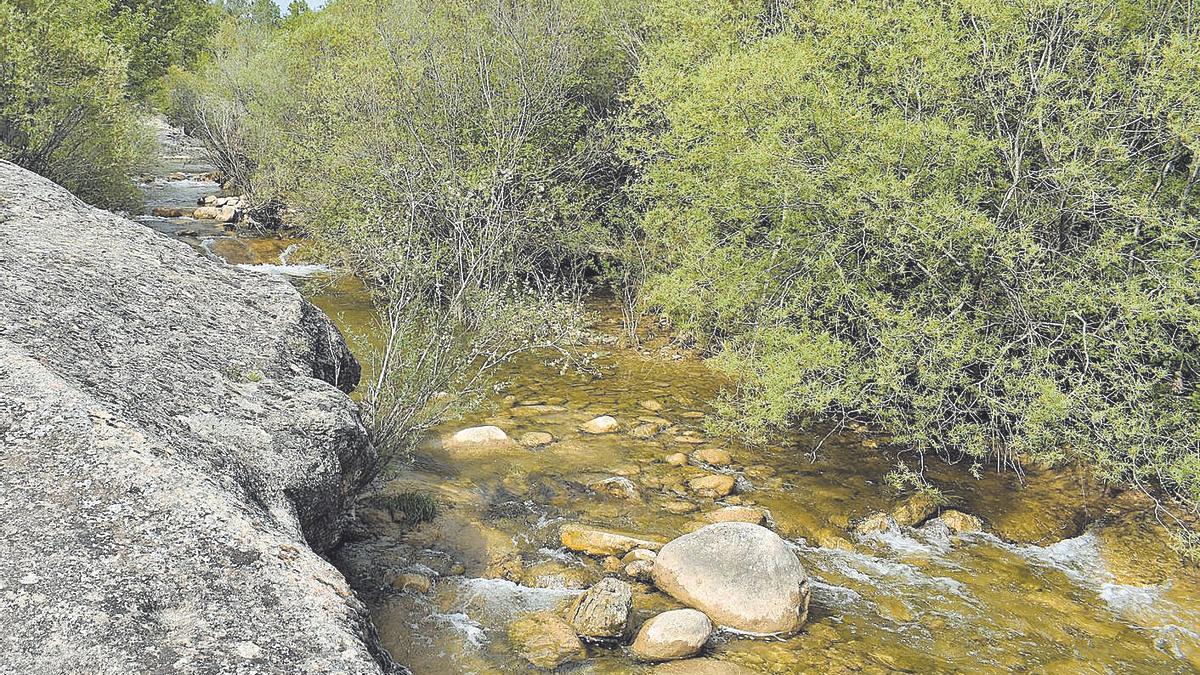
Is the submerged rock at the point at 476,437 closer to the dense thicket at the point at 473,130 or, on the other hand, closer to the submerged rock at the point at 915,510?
the dense thicket at the point at 473,130

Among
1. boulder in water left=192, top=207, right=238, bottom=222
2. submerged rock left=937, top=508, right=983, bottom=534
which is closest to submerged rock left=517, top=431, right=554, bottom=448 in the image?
submerged rock left=937, top=508, right=983, bottom=534

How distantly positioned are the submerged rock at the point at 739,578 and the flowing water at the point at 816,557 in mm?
170

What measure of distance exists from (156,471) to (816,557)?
653 cm

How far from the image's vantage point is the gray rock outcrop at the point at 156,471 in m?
3.30

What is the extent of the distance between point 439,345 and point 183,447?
4315 millimetres

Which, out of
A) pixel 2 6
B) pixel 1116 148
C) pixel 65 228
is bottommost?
pixel 65 228

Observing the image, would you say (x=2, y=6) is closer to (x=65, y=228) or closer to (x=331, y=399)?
(x=65, y=228)

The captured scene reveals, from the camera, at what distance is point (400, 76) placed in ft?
53.5

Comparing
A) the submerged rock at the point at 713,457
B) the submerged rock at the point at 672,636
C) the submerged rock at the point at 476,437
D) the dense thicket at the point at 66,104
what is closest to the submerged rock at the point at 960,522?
the submerged rock at the point at 713,457

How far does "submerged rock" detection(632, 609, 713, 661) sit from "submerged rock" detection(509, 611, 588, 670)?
491 millimetres

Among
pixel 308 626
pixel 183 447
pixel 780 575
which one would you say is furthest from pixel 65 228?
pixel 780 575

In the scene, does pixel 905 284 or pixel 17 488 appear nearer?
pixel 17 488

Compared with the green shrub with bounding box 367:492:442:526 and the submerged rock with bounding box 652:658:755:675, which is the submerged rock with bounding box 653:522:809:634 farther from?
the green shrub with bounding box 367:492:442:526

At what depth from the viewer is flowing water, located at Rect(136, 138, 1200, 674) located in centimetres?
672
